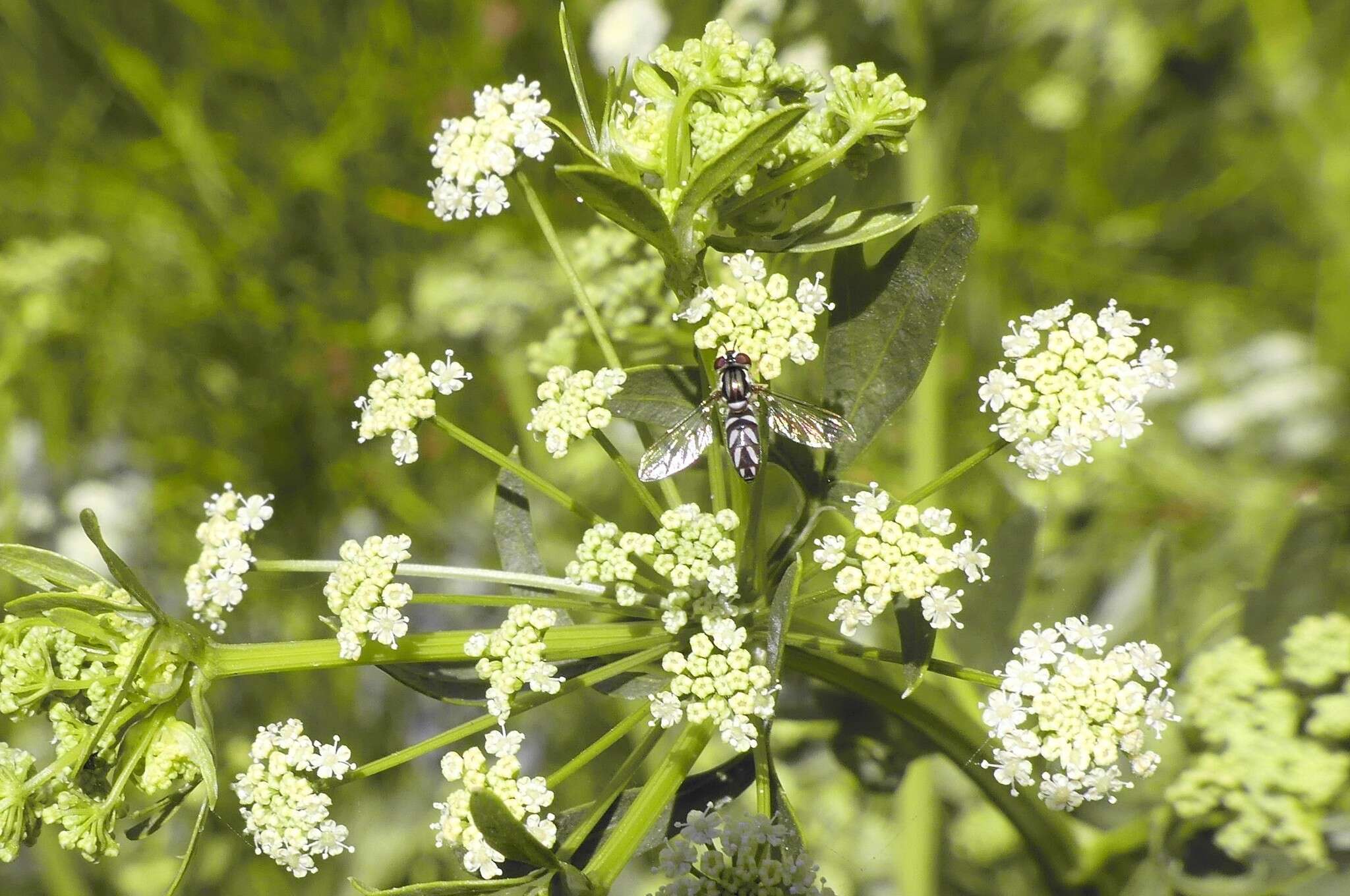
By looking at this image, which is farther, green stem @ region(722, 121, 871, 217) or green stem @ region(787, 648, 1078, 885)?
green stem @ region(787, 648, 1078, 885)

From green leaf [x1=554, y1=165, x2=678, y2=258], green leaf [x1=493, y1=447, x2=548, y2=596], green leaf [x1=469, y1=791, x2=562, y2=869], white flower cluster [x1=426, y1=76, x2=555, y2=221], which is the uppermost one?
white flower cluster [x1=426, y1=76, x2=555, y2=221]

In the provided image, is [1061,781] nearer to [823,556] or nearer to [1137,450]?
[823,556]

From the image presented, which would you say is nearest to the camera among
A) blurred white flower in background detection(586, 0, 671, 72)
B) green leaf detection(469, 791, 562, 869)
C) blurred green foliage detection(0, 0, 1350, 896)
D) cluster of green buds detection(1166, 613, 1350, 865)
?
green leaf detection(469, 791, 562, 869)

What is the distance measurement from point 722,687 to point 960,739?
335 millimetres

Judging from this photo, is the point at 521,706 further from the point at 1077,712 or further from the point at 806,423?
the point at 1077,712

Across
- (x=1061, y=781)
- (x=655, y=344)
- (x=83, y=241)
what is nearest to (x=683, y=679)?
(x=1061, y=781)

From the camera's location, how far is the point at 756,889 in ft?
2.77

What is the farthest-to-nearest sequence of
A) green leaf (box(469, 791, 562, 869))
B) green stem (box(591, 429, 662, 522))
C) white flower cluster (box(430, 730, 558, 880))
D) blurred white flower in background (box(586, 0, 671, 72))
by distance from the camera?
blurred white flower in background (box(586, 0, 671, 72)), green stem (box(591, 429, 662, 522)), white flower cluster (box(430, 730, 558, 880)), green leaf (box(469, 791, 562, 869))

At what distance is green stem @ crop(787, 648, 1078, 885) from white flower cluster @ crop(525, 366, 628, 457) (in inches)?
10.4

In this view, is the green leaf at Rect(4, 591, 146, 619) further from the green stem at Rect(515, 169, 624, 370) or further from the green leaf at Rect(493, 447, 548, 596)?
the green stem at Rect(515, 169, 624, 370)

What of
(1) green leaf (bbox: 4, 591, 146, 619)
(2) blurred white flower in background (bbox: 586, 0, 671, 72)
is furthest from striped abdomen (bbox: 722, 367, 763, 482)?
(2) blurred white flower in background (bbox: 586, 0, 671, 72)

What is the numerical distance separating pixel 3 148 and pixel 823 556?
2627mm

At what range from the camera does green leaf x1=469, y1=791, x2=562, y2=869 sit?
2.28 feet

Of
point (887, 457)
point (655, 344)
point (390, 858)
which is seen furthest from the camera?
point (887, 457)
